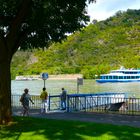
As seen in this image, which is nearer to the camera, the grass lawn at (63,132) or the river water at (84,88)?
the grass lawn at (63,132)

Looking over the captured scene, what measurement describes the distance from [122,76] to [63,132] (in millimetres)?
127039

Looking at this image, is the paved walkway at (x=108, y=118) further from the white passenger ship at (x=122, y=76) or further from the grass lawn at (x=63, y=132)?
the white passenger ship at (x=122, y=76)

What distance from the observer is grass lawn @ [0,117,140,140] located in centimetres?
1436

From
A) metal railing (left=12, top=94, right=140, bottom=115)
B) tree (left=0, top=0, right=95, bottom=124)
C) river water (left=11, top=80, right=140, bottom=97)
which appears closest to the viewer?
tree (left=0, top=0, right=95, bottom=124)

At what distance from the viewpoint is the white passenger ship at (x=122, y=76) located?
138m

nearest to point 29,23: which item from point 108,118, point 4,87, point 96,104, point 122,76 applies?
point 4,87

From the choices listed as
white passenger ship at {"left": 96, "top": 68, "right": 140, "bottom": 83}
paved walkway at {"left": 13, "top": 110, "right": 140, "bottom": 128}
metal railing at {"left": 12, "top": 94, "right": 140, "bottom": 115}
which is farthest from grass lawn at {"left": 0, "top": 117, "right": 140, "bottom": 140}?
white passenger ship at {"left": 96, "top": 68, "right": 140, "bottom": 83}

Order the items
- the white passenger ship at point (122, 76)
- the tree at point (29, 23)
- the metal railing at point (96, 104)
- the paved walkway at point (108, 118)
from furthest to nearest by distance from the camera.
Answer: the white passenger ship at point (122, 76) < the metal railing at point (96, 104) < the paved walkway at point (108, 118) < the tree at point (29, 23)

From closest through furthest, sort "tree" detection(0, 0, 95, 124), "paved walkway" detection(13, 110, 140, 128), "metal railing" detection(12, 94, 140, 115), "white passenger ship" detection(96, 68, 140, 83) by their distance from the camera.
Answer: "tree" detection(0, 0, 95, 124) → "paved walkway" detection(13, 110, 140, 128) → "metal railing" detection(12, 94, 140, 115) → "white passenger ship" detection(96, 68, 140, 83)

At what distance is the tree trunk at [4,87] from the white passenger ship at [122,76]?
389 feet

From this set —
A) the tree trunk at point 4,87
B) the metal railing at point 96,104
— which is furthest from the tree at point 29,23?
the metal railing at point 96,104

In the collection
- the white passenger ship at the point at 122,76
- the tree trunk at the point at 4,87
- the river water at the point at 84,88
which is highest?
the white passenger ship at the point at 122,76

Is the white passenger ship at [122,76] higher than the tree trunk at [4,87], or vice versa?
the white passenger ship at [122,76]

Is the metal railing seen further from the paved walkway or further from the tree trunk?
the tree trunk
